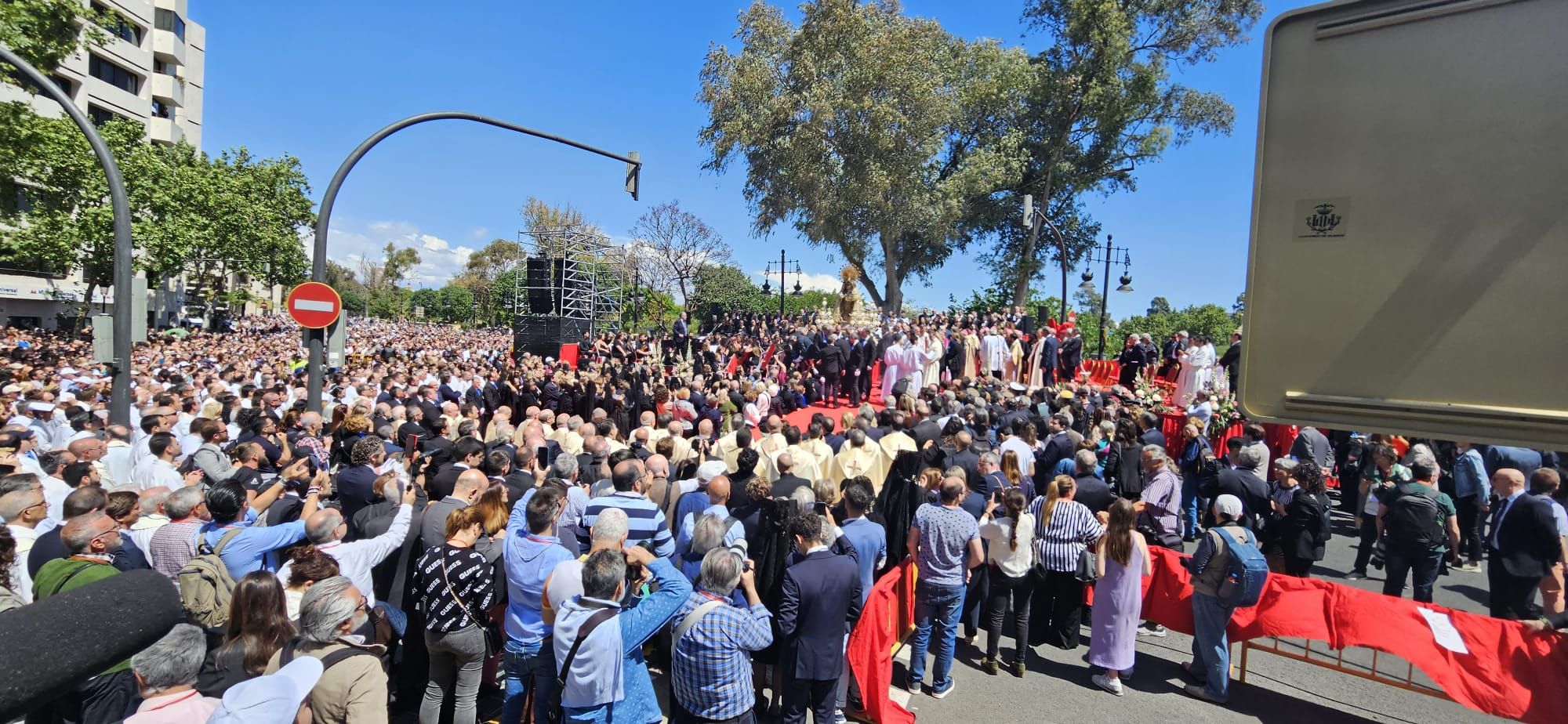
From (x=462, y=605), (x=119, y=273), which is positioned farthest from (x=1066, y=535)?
(x=119, y=273)

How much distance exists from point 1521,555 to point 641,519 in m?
7.28

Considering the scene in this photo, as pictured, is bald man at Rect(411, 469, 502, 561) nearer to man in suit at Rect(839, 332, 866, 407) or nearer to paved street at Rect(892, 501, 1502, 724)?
paved street at Rect(892, 501, 1502, 724)

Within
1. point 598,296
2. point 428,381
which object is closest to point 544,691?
point 428,381

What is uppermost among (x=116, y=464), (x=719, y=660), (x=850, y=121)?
(x=850, y=121)

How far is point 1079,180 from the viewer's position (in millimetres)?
32844

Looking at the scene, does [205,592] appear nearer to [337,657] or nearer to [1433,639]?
[337,657]

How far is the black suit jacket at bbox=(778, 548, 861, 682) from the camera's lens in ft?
14.9

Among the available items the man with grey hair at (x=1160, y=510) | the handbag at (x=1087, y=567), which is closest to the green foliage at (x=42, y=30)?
the handbag at (x=1087, y=567)

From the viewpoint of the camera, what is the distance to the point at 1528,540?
20.4ft

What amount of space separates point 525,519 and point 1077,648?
16.5 ft

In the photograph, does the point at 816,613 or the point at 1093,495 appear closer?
the point at 816,613

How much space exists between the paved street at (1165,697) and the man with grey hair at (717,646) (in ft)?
6.65

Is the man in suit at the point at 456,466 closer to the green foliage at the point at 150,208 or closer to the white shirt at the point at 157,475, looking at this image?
the white shirt at the point at 157,475

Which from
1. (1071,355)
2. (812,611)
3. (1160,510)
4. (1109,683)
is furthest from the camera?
(1071,355)
